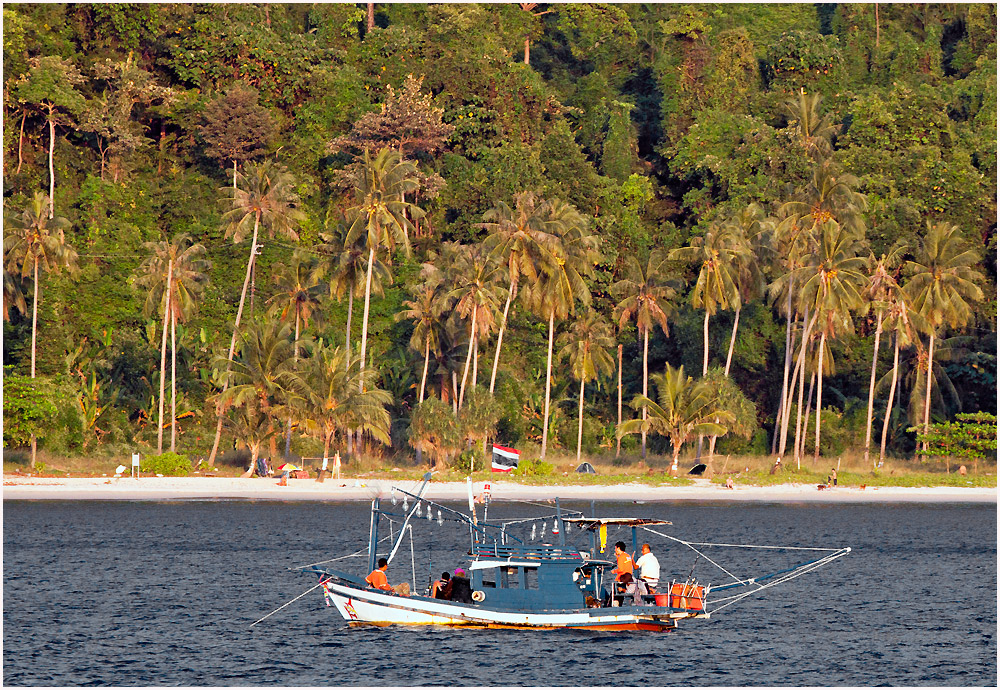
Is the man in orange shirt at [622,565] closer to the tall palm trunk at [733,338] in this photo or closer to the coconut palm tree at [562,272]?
the coconut palm tree at [562,272]

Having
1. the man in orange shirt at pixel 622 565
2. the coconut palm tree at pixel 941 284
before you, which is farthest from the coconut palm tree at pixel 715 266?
the man in orange shirt at pixel 622 565

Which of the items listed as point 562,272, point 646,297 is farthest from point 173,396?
point 646,297

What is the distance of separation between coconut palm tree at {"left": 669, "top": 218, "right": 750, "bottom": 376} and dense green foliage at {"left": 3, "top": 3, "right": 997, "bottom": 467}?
0.30 meters

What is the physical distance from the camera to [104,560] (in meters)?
57.1

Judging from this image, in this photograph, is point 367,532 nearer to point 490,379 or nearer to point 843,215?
point 490,379

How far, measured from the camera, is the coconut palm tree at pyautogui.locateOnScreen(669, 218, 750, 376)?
294ft

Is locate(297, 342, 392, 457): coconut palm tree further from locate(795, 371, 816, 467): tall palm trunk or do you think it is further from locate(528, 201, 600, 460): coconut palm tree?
locate(795, 371, 816, 467): tall palm trunk

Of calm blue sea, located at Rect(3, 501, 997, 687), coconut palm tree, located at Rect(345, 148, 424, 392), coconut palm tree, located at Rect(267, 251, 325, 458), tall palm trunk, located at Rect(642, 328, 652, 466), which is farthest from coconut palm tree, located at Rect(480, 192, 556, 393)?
calm blue sea, located at Rect(3, 501, 997, 687)

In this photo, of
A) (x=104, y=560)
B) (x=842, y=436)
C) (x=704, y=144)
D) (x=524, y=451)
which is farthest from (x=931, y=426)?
(x=104, y=560)

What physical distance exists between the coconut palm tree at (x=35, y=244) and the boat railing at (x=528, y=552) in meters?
56.0

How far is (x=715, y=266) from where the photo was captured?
294 feet

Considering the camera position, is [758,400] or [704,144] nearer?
[758,400]

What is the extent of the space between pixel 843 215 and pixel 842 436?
15.7 meters

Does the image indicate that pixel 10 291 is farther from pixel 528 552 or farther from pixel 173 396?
pixel 528 552
